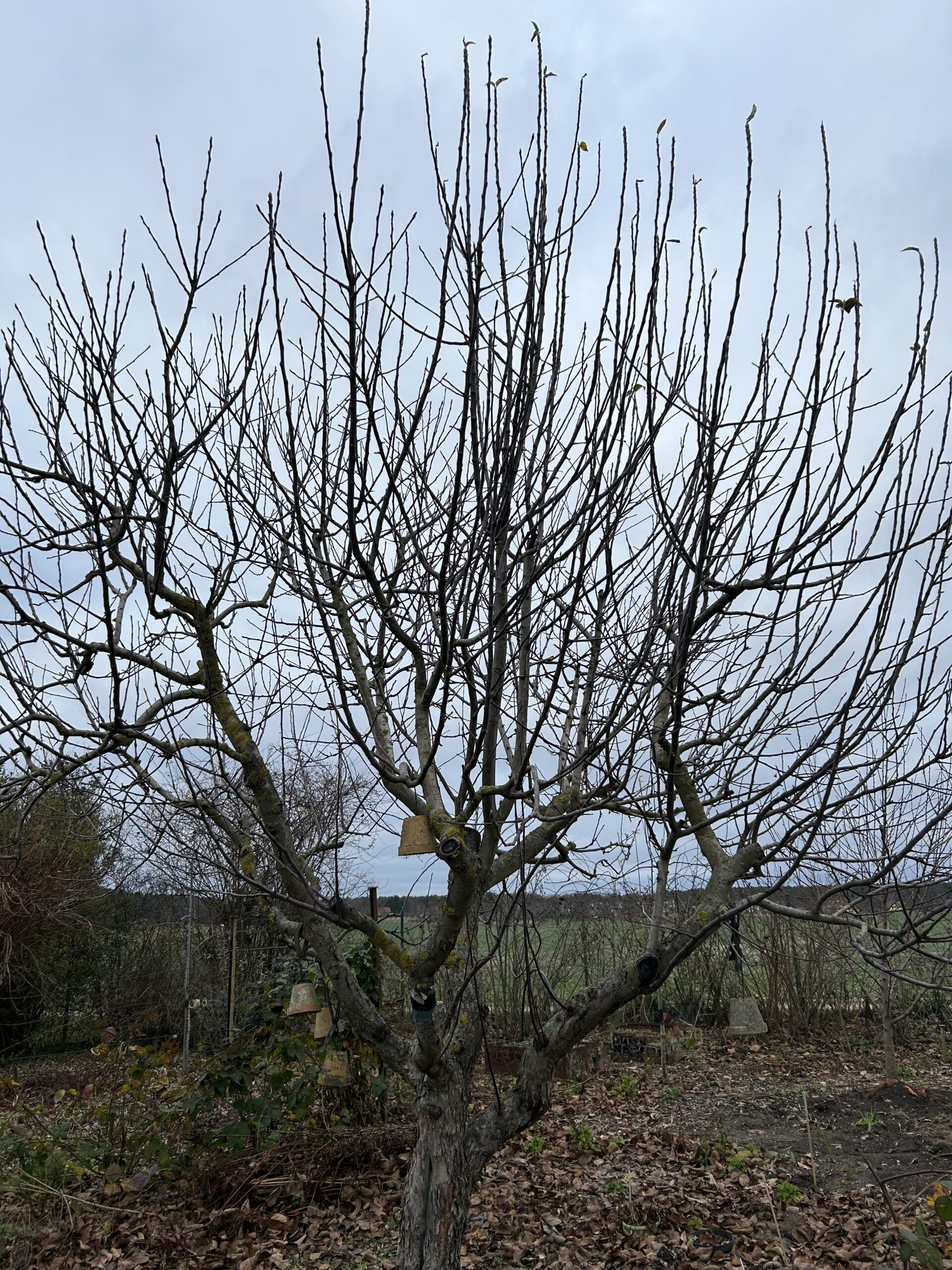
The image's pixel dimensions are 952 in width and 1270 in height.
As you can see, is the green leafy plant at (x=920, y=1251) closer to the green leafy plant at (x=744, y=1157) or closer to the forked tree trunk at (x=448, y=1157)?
the forked tree trunk at (x=448, y=1157)

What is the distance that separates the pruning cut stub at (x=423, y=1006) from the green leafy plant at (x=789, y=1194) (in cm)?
310

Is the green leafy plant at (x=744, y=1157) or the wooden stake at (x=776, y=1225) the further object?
the green leafy plant at (x=744, y=1157)

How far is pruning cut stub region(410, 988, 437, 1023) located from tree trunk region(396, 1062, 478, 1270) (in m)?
0.28

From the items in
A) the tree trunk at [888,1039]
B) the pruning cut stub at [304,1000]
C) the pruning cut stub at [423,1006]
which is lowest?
the tree trunk at [888,1039]

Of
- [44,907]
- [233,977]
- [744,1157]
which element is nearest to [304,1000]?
[744,1157]

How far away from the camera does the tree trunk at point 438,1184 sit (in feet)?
8.37

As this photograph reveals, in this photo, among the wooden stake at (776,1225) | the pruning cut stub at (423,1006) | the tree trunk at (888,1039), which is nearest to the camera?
the pruning cut stub at (423,1006)

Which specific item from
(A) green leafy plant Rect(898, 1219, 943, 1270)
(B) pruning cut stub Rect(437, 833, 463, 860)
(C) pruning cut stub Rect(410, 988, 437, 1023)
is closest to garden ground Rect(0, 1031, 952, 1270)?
(A) green leafy plant Rect(898, 1219, 943, 1270)

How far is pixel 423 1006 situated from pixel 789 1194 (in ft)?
10.4

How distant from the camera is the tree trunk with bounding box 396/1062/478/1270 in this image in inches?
100

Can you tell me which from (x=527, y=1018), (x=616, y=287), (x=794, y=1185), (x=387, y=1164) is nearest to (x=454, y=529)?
(x=616, y=287)

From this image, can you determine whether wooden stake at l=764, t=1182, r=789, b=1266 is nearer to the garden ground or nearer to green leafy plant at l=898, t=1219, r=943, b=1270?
the garden ground

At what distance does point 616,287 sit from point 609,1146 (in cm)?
517

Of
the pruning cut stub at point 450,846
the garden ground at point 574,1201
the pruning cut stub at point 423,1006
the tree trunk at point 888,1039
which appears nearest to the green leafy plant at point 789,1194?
the garden ground at point 574,1201
